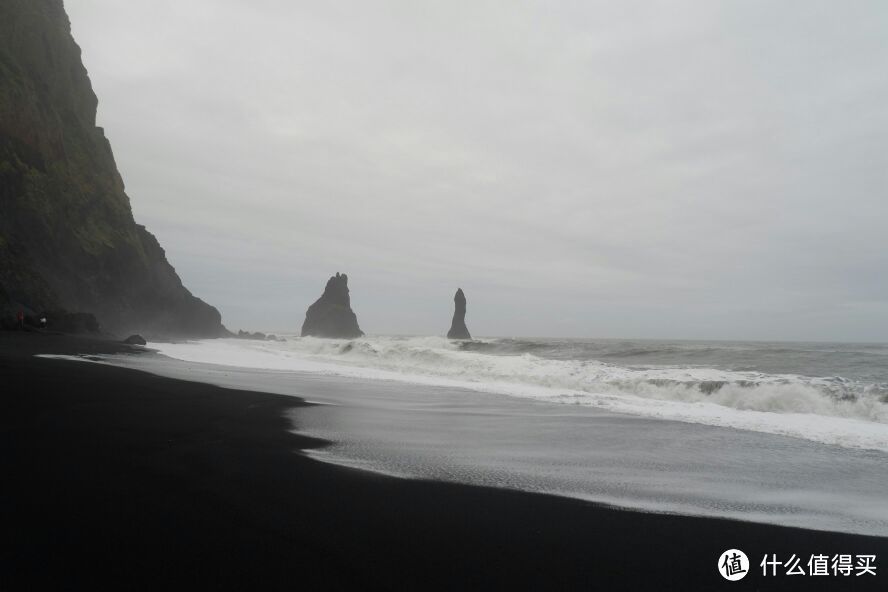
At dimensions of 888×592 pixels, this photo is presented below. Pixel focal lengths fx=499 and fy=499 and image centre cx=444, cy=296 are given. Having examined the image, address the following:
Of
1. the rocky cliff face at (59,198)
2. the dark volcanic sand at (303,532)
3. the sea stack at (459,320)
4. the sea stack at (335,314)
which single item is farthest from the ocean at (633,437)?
the sea stack at (335,314)

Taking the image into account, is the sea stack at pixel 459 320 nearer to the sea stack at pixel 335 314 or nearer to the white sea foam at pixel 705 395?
the sea stack at pixel 335 314

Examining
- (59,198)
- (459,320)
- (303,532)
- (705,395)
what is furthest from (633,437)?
(459,320)

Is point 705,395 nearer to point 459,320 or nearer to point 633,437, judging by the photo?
point 633,437

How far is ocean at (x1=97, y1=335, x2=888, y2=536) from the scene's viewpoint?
502cm

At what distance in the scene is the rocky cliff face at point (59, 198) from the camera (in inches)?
1249

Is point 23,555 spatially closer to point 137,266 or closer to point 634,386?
point 634,386

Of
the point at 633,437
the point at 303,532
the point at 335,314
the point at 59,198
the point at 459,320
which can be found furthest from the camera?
the point at 335,314

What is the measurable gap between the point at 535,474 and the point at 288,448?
2963 mm

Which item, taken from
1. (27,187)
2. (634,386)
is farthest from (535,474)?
(27,187)

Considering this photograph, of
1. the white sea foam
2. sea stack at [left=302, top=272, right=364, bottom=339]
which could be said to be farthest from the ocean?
sea stack at [left=302, top=272, right=364, bottom=339]

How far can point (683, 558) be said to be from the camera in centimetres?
345

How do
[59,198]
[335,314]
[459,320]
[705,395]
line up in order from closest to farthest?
[705,395] → [59,198] → [459,320] → [335,314]

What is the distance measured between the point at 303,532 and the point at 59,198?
43.7 metres

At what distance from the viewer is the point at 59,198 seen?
36562 millimetres
